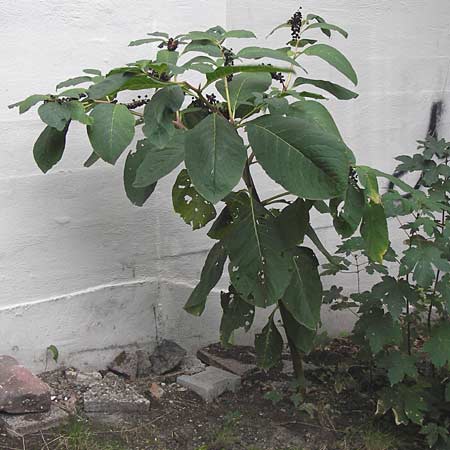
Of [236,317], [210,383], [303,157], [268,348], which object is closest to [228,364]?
[210,383]

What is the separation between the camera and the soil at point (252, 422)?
11.6 ft

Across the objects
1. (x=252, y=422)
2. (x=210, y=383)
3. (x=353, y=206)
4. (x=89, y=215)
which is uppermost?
(x=353, y=206)

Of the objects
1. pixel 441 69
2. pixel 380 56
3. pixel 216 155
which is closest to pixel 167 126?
pixel 216 155

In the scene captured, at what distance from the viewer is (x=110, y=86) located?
3.00 metres

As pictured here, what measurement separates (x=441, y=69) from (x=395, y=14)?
515mm

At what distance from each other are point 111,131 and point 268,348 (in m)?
1.29

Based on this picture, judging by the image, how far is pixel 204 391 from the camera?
3.98 metres

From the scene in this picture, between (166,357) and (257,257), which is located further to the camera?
(166,357)

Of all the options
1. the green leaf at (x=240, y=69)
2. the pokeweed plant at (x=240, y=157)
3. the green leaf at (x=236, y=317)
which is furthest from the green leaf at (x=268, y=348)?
the green leaf at (x=240, y=69)

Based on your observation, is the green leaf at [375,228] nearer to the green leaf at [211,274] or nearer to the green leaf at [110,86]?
the green leaf at [211,274]

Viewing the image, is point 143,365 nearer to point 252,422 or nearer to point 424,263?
point 252,422

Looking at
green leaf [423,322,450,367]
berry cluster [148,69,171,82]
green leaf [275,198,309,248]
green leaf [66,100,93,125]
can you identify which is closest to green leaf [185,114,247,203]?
berry cluster [148,69,171,82]

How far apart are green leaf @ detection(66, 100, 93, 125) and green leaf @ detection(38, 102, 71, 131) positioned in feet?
0.04

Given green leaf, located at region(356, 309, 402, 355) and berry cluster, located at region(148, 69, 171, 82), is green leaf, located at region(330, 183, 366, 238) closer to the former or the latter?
green leaf, located at region(356, 309, 402, 355)
